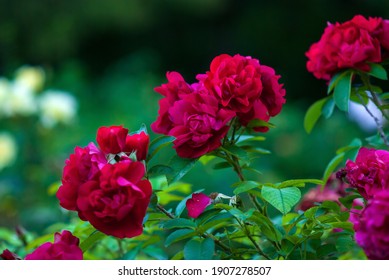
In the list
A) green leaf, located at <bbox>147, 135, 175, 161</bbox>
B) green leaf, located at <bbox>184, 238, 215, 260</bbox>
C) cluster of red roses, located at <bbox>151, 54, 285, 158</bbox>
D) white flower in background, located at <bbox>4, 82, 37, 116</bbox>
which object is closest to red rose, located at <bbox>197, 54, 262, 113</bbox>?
cluster of red roses, located at <bbox>151, 54, 285, 158</bbox>

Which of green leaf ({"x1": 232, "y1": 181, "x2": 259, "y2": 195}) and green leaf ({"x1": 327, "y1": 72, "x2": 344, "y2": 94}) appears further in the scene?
green leaf ({"x1": 327, "y1": 72, "x2": 344, "y2": 94})

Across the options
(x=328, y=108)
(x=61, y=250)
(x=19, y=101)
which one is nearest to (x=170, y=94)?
(x=61, y=250)

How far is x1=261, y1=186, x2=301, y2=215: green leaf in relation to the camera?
3.41ft

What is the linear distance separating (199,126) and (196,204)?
0.12m

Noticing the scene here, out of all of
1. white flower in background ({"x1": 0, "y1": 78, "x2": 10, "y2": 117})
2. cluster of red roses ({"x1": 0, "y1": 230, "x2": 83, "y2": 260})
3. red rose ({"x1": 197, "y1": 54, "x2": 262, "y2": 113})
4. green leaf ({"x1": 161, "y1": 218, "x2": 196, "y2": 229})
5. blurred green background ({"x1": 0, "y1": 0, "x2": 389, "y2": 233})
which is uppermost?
red rose ({"x1": 197, "y1": 54, "x2": 262, "y2": 113})

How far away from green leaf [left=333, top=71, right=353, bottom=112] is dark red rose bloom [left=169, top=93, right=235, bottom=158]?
310mm

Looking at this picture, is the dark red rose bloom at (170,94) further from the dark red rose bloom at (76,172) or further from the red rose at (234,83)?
the dark red rose bloom at (76,172)

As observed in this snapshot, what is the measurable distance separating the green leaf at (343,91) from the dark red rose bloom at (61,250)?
54 centimetres

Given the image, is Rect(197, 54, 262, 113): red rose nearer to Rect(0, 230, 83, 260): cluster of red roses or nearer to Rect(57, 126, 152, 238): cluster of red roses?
Rect(57, 126, 152, 238): cluster of red roses

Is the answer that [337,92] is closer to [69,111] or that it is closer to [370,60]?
[370,60]

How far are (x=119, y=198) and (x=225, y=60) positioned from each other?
308 millimetres

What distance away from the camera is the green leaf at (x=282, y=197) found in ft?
3.41

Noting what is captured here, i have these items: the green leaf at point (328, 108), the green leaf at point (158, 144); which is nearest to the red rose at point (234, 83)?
the green leaf at point (158, 144)
